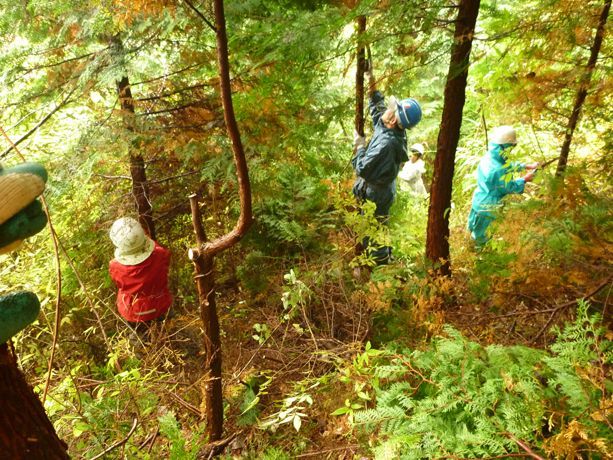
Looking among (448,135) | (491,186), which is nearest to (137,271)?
(448,135)

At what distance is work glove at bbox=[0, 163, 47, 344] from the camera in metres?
1.23

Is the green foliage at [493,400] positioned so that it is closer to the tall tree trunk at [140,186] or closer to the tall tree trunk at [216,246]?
the tall tree trunk at [216,246]

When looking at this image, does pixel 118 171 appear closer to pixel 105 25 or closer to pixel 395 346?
pixel 105 25

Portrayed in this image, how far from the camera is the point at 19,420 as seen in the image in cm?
141

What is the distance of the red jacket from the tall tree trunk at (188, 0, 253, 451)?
1.72 meters

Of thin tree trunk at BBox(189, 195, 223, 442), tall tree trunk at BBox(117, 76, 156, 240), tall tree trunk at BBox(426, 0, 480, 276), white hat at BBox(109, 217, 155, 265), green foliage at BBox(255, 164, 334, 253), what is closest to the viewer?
thin tree trunk at BBox(189, 195, 223, 442)

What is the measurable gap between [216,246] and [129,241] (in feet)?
6.72

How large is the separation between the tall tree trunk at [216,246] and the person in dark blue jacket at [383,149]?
2257mm

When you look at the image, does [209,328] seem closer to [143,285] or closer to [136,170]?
[143,285]

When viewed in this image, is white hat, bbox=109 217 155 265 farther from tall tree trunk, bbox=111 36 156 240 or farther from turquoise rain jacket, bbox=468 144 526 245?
turquoise rain jacket, bbox=468 144 526 245

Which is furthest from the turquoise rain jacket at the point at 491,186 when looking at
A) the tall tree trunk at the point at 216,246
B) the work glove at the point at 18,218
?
the work glove at the point at 18,218

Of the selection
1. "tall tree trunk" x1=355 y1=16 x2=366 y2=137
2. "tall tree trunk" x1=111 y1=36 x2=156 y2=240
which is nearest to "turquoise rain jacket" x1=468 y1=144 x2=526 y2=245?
"tall tree trunk" x1=355 y1=16 x2=366 y2=137

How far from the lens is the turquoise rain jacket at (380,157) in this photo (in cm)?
484

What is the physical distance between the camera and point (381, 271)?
452 cm
